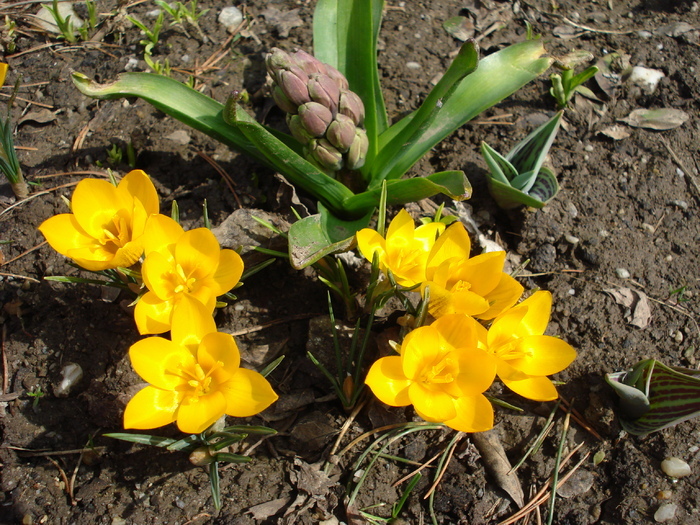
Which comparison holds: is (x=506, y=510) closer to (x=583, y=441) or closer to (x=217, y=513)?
(x=583, y=441)

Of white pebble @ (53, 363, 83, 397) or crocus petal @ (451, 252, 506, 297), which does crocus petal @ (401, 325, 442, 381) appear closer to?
crocus petal @ (451, 252, 506, 297)

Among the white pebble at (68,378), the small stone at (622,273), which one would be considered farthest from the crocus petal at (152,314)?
the small stone at (622,273)

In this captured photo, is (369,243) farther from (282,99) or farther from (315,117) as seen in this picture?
(282,99)

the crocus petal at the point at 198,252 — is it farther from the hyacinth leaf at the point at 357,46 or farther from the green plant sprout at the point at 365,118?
the hyacinth leaf at the point at 357,46

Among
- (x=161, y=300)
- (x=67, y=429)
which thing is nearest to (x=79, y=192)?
(x=161, y=300)

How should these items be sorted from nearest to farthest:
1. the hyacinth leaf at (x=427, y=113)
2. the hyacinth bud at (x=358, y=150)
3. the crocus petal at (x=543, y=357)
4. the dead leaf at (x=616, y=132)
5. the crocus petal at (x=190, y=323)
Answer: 1. the crocus petal at (x=190, y=323)
2. the crocus petal at (x=543, y=357)
3. the hyacinth leaf at (x=427, y=113)
4. the hyacinth bud at (x=358, y=150)
5. the dead leaf at (x=616, y=132)
